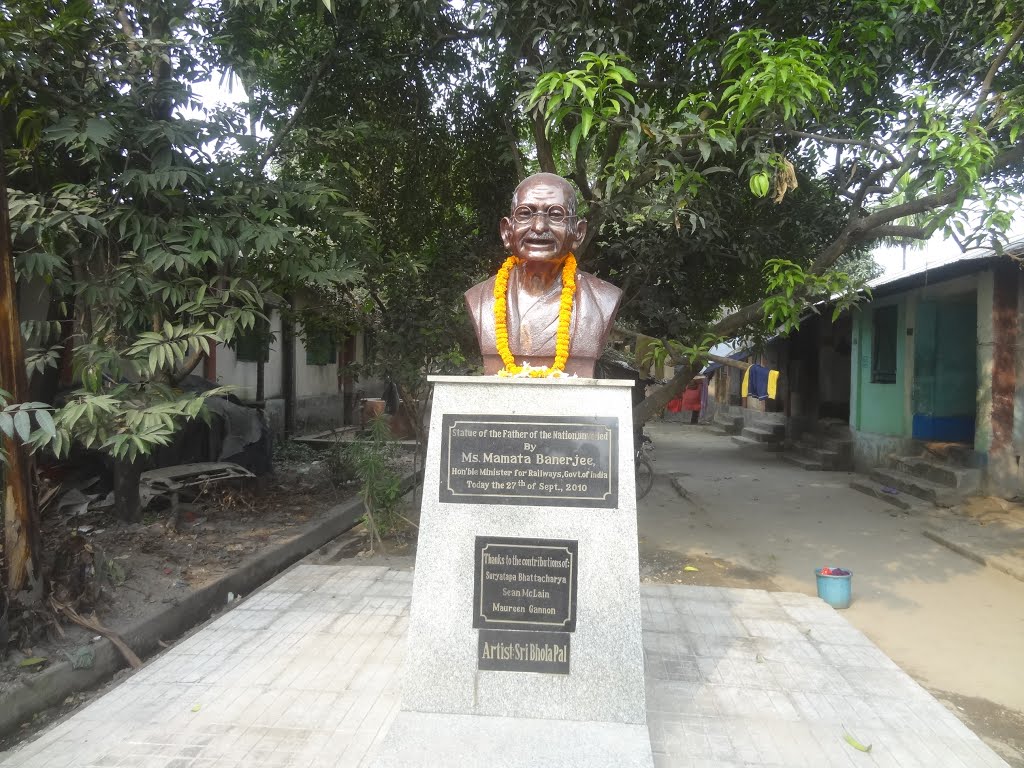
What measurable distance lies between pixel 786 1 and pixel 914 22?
97cm

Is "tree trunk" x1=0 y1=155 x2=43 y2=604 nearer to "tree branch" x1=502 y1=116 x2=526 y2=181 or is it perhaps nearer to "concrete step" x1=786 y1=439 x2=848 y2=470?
"tree branch" x1=502 y1=116 x2=526 y2=181

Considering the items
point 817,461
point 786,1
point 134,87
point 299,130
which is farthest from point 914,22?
point 817,461

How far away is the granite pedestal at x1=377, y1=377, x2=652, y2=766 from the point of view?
2.80 metres

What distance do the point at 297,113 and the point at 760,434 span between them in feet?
41.7

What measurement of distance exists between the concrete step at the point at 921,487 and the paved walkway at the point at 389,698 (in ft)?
16.8

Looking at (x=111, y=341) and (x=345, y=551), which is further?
(x=345, y=551)

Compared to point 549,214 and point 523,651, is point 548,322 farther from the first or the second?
point 523,651

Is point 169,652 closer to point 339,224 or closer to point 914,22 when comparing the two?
point 339,224

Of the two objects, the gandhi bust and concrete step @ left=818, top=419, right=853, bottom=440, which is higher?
the gandhi bust

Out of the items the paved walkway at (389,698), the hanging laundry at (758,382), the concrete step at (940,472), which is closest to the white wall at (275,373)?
the paved walkway at (389,698)

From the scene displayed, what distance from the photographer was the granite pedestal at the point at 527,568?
110 inches

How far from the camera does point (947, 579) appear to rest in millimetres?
6094

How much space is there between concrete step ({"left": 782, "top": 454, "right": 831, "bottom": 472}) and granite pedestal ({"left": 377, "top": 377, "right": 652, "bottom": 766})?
10.7 meters

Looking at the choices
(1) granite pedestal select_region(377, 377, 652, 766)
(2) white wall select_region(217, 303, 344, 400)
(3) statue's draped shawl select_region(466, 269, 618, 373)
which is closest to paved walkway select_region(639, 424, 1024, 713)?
(1) granite pedestal select_region(377, 377, 652, 766)
